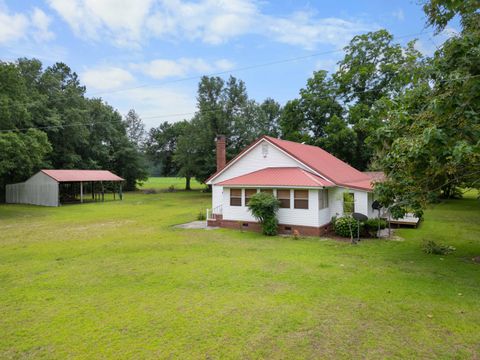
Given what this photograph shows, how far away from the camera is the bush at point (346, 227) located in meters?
14.5

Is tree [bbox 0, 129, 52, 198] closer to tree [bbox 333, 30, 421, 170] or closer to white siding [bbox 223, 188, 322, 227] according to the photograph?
white siding [bbox 223, 188, 322, 227]

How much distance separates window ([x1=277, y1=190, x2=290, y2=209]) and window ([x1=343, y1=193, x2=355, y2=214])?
11.2 ft

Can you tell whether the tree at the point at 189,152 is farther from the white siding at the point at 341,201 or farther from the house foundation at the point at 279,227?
the white siding at the point at 341,201

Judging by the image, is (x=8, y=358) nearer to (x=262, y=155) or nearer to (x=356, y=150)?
(x=262, y=155)

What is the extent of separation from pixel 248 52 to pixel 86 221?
593 inches

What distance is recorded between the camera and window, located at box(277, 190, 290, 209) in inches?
609

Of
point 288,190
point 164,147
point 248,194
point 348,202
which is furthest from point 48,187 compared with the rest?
point 164,147

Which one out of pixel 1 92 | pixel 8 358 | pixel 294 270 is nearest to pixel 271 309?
pixel 294 270

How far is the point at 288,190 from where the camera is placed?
15398 millimetres

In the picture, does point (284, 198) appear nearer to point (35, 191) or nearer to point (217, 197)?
point (217, 197)

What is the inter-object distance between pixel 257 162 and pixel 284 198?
141 inches

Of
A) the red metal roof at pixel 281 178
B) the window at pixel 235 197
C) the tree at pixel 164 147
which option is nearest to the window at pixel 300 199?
the red metal roof at pixel 281 178

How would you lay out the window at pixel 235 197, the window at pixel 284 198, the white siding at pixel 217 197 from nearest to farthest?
the window at pixel 284 198 < the window at pixel 235 197 < the white siding at pixel 217 197

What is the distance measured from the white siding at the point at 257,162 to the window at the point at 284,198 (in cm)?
228
